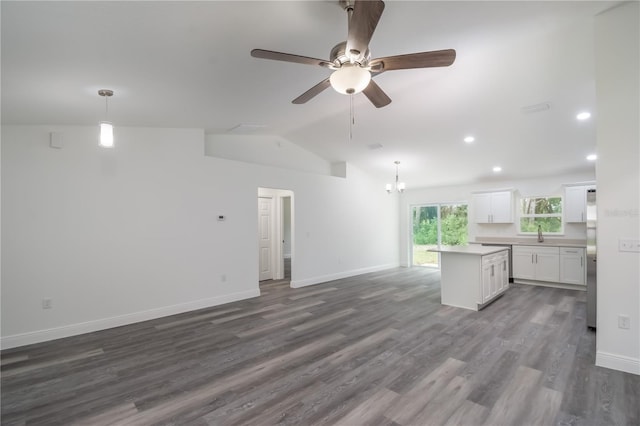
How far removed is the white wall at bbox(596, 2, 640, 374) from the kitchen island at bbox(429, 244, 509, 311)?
1826 millimetres

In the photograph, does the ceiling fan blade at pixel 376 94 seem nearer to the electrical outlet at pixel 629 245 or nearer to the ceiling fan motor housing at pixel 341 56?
the ceiling fan motor housing at pixel 341 56

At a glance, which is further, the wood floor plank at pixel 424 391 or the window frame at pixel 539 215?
the window frame at pixel 539 215

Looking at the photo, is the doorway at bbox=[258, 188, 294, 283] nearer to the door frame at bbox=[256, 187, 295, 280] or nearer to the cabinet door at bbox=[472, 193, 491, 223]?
the door frame at bbox=[256, 187, 295, 280]

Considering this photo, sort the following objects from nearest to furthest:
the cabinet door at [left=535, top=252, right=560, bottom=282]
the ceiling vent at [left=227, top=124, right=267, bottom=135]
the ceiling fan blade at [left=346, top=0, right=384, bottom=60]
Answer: the ceiling fan blade at [left=346, top=0, right=384, bottom=60] → the ceiling vent at [left=227, top=124, right=267, bottom=135] → the cabinet door at [left=535, top=252, right=560, bottom=282]

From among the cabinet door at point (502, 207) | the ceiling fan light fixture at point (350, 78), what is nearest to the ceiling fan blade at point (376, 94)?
the ceiling fan light fixture at point (350, 78)

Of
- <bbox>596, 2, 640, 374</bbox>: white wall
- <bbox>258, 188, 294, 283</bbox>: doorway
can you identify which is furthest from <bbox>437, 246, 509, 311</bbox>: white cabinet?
<bbox>258, 188, 294, 283</bbox>: doorway

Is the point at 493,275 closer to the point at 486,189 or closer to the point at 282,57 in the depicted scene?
the point at 486,189

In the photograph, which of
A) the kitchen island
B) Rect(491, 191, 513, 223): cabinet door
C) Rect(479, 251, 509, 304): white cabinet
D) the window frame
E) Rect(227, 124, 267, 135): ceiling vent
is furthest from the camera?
Rect(491, 191, 513, 223): cabinet door

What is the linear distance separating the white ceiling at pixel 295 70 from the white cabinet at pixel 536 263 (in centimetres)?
196

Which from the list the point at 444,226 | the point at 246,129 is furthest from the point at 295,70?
the point at 444,226

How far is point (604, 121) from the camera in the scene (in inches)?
109

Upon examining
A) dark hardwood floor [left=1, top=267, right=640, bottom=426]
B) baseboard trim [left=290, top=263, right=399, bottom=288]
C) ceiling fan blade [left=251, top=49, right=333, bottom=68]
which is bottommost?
baseboard trim [left=290, top=263, right=399, bottom=288]

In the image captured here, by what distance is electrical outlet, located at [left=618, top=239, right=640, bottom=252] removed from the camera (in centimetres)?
262

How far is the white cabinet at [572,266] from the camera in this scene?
5.89m
